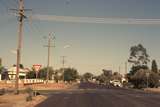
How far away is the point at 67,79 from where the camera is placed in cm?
16350

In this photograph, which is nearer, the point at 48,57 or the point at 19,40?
the point at 19,40

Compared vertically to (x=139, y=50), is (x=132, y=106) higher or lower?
lower

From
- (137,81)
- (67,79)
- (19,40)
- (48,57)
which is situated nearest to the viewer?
(19,40)

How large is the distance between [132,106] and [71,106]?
13.2ft

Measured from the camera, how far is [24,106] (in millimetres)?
25984

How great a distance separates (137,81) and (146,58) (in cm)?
2981

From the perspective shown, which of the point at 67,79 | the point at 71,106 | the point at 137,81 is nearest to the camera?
the point at 71,106

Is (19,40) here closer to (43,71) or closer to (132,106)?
(132,106)

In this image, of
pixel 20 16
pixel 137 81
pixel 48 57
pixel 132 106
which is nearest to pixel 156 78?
pixel 137 81

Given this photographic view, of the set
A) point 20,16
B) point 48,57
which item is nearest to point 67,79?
→ point 48,57

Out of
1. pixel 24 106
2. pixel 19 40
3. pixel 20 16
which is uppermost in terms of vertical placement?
pixel 20 16

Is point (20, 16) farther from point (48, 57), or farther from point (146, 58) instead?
point (146, 58)

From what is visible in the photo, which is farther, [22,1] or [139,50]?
[139,50]

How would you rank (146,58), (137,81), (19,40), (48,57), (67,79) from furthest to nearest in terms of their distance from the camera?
(67,79) < (146,58) < (137,81) < (48,57) < (19,40)
